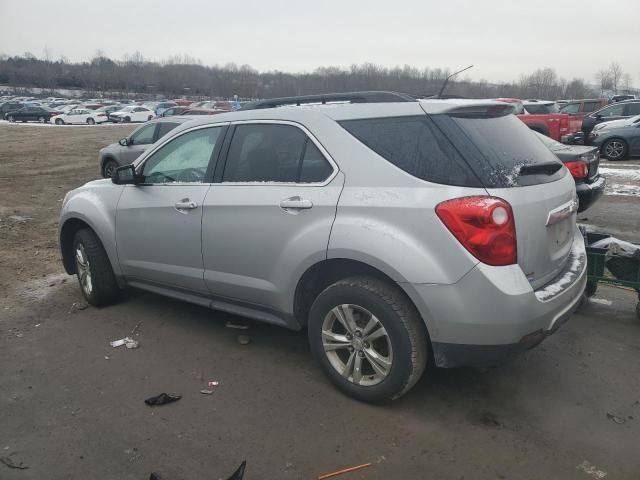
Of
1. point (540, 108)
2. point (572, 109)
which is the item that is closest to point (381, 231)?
point (540, 108)

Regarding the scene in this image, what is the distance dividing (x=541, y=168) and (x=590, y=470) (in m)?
1.66

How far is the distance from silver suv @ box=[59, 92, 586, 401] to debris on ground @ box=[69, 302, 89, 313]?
1.41 metres

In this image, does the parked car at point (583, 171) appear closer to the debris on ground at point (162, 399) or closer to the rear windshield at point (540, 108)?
the debris on ground at point (162, 399)

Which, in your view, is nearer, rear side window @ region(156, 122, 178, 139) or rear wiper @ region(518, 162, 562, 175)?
rear wiper @ region(518, 162, 562, 175)

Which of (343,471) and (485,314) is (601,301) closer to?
(485,314)

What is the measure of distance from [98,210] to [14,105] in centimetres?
→ 4895

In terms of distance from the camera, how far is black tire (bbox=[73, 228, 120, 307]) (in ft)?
16.0

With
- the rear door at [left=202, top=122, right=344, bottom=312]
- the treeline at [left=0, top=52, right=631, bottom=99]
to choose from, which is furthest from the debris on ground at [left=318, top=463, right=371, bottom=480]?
the treeline at [left=0, top=52, right=631, bottom=99]

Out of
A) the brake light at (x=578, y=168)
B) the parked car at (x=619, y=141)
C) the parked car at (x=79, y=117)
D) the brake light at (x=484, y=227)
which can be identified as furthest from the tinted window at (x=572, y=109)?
the parked car at (x=79, y=117)

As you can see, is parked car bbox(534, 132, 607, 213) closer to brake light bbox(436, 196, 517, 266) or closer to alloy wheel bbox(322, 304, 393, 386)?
brake light bbox(436, 196, 517, 266)

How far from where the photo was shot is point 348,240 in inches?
122

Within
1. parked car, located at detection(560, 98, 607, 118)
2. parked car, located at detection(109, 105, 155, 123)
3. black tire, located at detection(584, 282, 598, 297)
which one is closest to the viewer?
black tire, located at detection(584, 282, 598, 297)

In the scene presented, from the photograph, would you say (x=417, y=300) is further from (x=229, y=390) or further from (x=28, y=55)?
(x=28, y=55)

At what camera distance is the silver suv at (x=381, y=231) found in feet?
9.29
